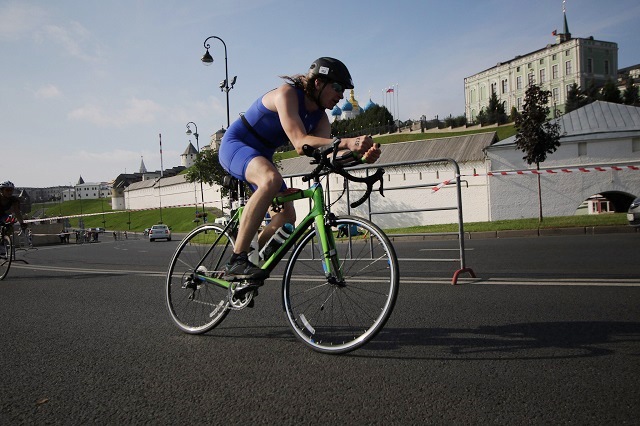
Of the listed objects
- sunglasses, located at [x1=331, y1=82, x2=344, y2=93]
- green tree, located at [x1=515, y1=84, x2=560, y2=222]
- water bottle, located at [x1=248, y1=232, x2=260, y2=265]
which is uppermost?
green tree, located at [x1=515, y1=84, x2=560, y2=222]

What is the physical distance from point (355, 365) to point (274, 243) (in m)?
1.15

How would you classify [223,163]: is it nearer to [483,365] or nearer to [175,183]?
[483,365]

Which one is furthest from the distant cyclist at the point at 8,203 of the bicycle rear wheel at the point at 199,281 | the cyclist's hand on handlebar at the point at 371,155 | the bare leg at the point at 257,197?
the cyclist's hand on handlebar at the point at 371,155

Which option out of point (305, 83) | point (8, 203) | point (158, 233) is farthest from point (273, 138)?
point (158, 233)

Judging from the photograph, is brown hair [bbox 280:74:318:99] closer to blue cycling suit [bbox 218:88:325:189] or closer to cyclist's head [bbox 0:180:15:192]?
blue cycling suit [bbox 218:88:325:189]

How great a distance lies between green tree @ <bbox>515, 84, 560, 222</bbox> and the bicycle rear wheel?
25.8 m

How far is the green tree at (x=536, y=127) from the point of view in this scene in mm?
26734

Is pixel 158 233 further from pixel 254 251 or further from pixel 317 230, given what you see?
pixel 317 230

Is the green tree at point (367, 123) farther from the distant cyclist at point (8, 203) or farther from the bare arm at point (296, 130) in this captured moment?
the bare arm at point (296, 130)

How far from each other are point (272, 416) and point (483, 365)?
4.04ft

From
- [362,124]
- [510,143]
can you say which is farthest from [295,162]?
[362,124]

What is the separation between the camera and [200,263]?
4.18m

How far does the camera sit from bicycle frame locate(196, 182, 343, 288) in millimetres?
3287

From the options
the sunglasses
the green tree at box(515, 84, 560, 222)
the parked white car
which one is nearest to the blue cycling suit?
the sunglasses
